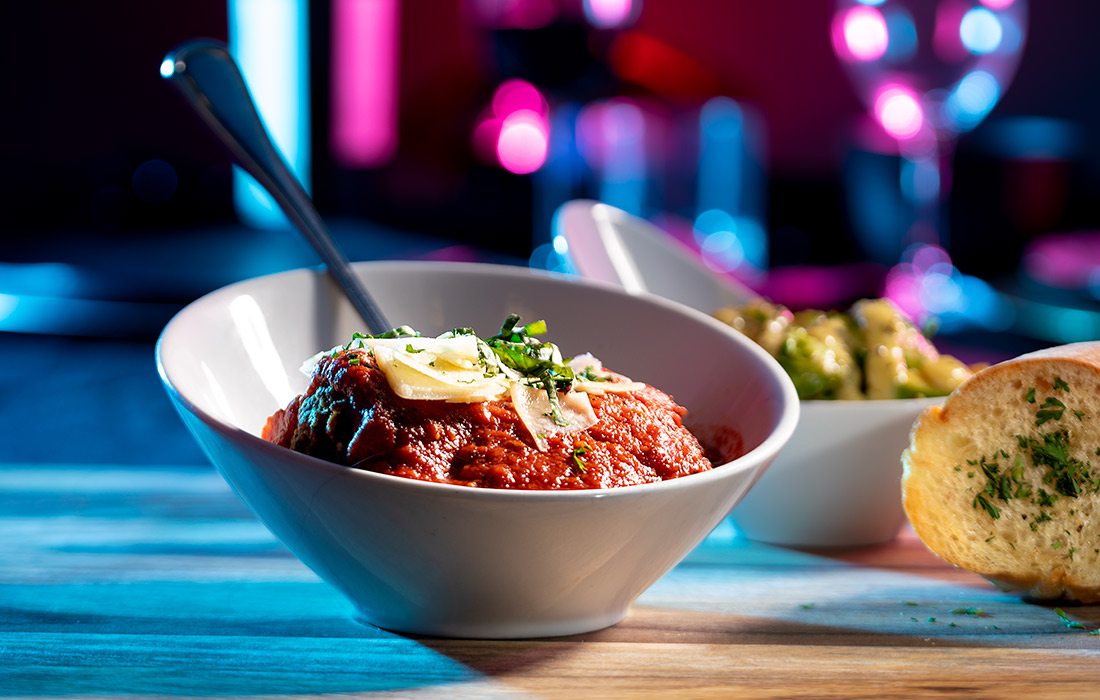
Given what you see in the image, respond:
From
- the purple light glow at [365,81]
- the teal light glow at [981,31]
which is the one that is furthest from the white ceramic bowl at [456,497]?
the purple light glow at [365,81]

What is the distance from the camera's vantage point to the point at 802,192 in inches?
191

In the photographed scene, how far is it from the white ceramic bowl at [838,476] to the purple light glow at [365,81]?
11.9ft

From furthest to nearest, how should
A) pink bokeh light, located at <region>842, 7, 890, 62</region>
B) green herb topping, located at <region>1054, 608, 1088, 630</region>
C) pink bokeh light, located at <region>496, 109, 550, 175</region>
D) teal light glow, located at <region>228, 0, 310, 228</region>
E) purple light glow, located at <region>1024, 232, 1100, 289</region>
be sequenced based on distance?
1. pink bokeh light, located at <region>496, 109, 550, 175</region>
2. teal light glow, located at <region>228, 0, 310, 228</region>
3. pink bokeh light, located at <region>842, 7, 890, 62</region>
4. purple light glow, located at <region>1024, 232, 1100, 289</region>
5. green herb topping, located at <region>1054, 608, 1088, 630</region>

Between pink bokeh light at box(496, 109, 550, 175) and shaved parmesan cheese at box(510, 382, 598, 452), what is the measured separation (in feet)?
10.5

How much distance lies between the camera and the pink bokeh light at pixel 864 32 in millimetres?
2803

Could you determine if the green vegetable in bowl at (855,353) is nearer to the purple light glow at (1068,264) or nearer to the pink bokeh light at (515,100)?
the purple light glow at (1068,264)

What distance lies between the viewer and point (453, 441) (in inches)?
35.0

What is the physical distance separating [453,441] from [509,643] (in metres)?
0.15

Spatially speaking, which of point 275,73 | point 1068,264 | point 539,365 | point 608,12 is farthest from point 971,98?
point 539,365

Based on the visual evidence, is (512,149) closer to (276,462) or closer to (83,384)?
(83,384)

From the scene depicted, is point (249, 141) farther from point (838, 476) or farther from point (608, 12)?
point (608, 12)

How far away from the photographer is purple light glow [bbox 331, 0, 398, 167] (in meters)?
4.69

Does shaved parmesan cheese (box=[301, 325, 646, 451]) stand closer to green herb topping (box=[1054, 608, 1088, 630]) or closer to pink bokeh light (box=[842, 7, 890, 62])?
green herb topping (box=[1054, 608, 1088, 630])

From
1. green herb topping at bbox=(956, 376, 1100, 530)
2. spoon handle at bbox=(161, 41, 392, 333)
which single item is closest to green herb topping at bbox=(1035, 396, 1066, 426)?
green herb topping at bbox=(956, 376, 1100, 530)
